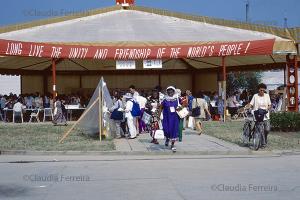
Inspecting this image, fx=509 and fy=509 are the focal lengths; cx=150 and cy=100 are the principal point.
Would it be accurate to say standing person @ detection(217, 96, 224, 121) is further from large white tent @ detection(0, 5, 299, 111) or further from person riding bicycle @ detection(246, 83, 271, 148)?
person riding bicycle @ detection(246, 83, 271, 148)

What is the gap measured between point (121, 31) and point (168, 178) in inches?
726

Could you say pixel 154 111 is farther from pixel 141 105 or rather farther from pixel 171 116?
pixel 171 116

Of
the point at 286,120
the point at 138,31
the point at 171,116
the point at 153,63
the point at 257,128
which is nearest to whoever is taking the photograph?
the point at 171,116

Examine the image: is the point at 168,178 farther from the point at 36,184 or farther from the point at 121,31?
the point at 121,31

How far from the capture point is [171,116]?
46.1ft

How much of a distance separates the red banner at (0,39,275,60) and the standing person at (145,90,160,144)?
456cm

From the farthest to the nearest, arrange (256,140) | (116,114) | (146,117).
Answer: (146,117) → (116,114) → (256,140)

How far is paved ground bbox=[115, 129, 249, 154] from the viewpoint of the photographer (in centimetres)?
1425

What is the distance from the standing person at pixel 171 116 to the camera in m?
14.0

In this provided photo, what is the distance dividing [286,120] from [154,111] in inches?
218

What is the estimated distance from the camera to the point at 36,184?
30.2 feet

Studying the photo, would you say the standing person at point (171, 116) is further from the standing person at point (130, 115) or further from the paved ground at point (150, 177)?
the standing person at point (130, 115)

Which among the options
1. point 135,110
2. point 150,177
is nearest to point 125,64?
point 135,110

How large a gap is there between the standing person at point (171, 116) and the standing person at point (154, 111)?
1.00 meters
